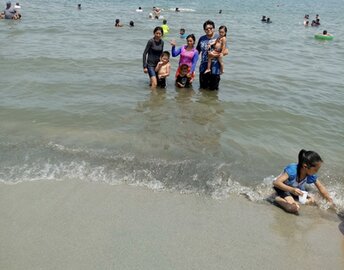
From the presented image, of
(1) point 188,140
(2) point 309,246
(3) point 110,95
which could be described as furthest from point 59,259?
(3) point 110,95

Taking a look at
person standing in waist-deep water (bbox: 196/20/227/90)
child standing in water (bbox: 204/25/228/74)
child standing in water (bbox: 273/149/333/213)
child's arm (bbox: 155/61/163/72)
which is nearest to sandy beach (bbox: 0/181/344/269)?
child standing in water (bbox: 273/149/333/213)

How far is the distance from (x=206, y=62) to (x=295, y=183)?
3.99 meters

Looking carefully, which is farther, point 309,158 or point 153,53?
point 153,53

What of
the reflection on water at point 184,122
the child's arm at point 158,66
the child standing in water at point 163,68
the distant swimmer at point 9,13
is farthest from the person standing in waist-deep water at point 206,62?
the distant swimmer at point 9,13

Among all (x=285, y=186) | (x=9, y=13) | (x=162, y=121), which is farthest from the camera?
(x=9, y=13)

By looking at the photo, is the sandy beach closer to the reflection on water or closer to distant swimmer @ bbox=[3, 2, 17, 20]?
the reflection on water

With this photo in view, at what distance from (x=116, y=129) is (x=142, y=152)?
1.02 m

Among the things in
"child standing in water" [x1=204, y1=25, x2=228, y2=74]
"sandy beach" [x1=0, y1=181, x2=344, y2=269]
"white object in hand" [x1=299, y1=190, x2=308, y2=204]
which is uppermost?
"child standing in water" [x1=204, y1=25, x2=228, y2=74]

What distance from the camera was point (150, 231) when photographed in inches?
153

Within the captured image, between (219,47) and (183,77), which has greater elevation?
(219,47)

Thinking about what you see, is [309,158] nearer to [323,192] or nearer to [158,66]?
[323,192]

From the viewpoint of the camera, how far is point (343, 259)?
3723 mm

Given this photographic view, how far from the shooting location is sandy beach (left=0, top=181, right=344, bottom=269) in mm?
3506

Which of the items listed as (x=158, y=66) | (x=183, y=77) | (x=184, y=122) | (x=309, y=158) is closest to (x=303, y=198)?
(x=309, y=158)
